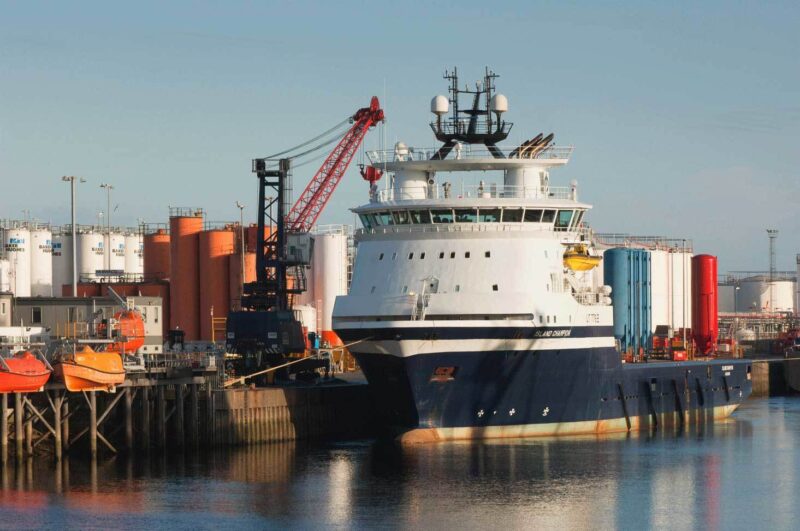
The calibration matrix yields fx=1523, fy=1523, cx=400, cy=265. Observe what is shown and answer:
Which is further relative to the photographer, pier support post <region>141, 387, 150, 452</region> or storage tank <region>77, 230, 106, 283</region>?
storage tank <region>77, 230, 106, 283</region>

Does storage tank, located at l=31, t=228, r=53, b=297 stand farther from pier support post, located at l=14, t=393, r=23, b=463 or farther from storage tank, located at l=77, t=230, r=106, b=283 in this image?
pier support post, located at l=14, t=393, r=23, b=463

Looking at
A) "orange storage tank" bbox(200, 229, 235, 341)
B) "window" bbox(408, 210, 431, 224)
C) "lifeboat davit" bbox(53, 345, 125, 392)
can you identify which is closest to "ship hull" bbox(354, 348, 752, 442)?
"window" bbox(408, 210, 431, 224)

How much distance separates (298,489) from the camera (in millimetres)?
47781

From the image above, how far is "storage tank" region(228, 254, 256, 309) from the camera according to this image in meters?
82.8

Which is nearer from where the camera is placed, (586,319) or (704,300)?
(586,319)

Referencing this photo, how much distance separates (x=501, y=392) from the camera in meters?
54.9

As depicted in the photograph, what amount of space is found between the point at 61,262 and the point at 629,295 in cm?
5091

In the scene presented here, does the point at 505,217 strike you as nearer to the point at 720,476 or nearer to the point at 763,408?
the point at 720,476

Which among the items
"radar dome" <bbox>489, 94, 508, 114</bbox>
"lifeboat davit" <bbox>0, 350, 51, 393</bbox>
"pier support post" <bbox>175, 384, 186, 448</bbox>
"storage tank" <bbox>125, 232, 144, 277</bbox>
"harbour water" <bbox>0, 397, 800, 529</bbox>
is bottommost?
"harbour water" <bbox>0, 397, 800, 529</bbox>

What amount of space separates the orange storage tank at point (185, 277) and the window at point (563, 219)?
1261 inches

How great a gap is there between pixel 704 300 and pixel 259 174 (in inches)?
970

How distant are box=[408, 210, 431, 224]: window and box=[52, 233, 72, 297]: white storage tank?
56.8 metres

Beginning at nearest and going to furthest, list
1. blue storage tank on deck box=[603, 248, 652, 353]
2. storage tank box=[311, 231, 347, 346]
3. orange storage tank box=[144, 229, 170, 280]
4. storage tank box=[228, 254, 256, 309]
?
blue storage tank on deck box=[603, 248, 652, 353] < storage tank box=[311, 231, 347, 346] < storage tank box=[228, 254, 256, 309] < orange storage tank box=[144, 229, 170, 280]

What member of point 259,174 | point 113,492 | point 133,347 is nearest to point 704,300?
point 259,174
